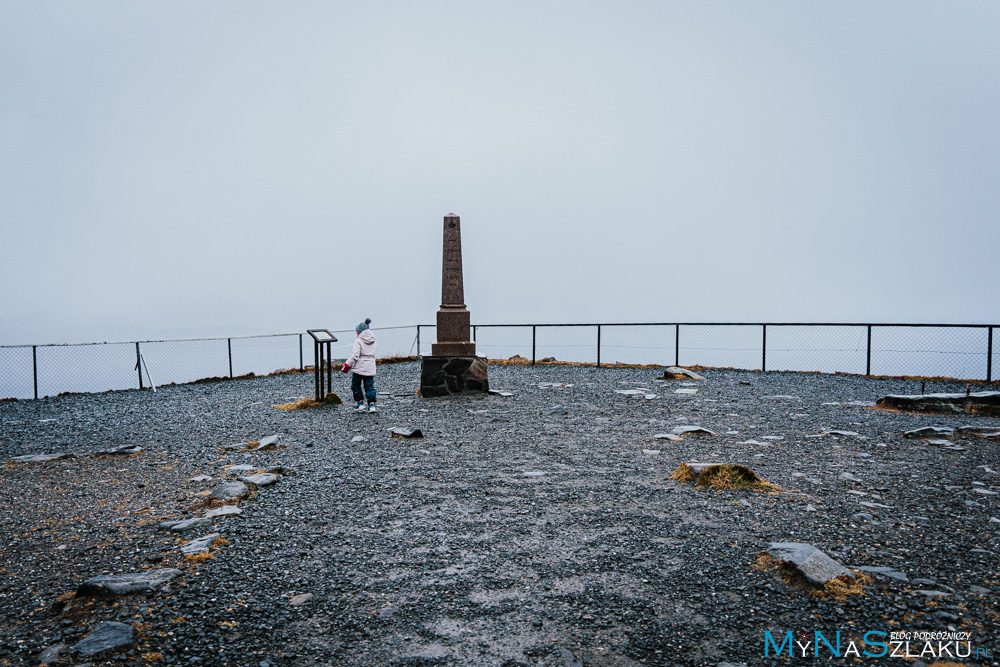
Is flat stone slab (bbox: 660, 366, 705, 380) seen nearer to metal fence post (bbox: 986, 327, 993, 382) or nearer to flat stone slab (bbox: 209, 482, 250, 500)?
metal fence post (bbox: 986, 327, 993, 382)

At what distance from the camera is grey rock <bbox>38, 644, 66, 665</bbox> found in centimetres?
310

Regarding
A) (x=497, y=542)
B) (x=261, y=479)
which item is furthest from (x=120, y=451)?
(x=497, y=542)

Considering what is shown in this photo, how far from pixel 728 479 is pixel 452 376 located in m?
8.46

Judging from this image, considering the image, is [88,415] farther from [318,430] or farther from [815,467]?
[815,467]

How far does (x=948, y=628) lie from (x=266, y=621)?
3842mm

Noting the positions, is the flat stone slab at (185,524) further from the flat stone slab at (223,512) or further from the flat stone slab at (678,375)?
the flat stone slab at (678,375)

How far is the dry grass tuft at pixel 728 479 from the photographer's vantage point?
596 cm

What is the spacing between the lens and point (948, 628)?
3305 mm

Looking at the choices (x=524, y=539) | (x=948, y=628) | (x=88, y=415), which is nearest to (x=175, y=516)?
(x=524, y=539)

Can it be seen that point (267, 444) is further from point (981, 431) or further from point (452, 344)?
point (981, 431)

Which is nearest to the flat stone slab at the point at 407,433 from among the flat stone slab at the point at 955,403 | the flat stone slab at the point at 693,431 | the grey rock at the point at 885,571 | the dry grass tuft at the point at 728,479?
the flat stone slab at the point at 693,431

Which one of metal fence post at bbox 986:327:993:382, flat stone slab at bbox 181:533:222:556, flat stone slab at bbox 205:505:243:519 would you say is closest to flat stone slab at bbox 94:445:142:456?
flat stone slab at bbox 205:505:243:519

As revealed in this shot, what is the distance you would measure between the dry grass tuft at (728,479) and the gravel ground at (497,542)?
17 cm

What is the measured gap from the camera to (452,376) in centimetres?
1377
